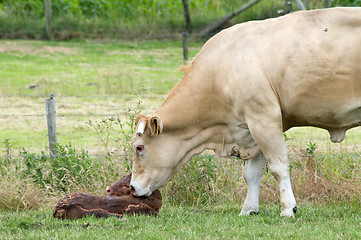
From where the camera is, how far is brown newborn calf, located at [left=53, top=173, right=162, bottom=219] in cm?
774

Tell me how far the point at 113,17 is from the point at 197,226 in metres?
16.7

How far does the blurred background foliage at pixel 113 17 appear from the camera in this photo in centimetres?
2189

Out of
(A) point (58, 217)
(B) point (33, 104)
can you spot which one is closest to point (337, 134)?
(A) point (58, 217)

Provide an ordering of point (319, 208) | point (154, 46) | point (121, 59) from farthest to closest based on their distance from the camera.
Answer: point (154, 46) → point (121, 59) → point (319, 208)

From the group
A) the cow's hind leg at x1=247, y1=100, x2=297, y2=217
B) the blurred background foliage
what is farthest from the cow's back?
the blurred background foliage

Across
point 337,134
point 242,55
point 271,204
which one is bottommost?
point 271,204

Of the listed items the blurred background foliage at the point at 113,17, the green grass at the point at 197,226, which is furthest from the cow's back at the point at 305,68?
the blurred background foliage at the point at 113,17

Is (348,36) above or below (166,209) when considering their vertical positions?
above

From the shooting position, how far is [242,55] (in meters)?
7.64

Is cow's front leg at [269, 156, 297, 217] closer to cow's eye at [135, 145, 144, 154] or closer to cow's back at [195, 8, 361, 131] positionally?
cow's back at [195, 8, 361, 131]

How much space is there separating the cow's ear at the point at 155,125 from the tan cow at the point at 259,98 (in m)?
0.01

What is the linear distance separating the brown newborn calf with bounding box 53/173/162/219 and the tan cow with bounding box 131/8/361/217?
14 centimetres

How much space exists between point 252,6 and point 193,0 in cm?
321

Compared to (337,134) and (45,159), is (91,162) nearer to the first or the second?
(45,159)
